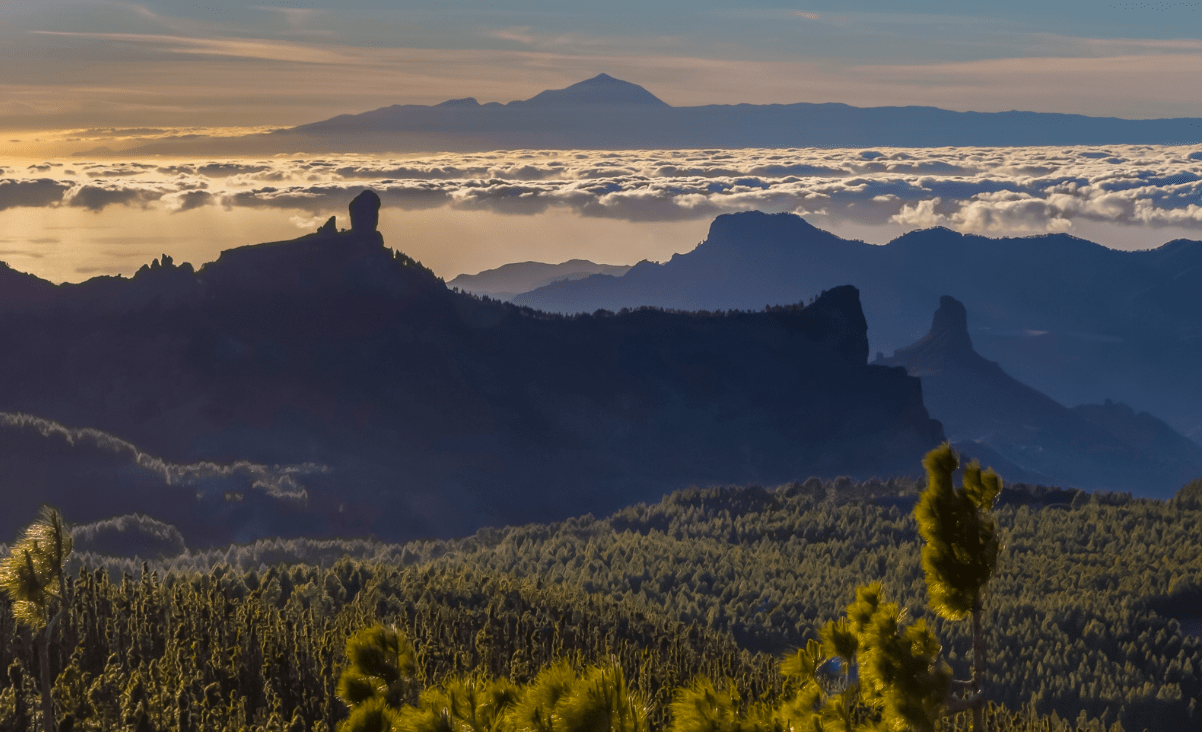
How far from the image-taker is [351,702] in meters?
35.8

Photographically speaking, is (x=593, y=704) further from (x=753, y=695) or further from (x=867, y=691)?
(x=753, y=695)

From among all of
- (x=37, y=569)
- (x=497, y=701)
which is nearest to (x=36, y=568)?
(x=37, y=569)

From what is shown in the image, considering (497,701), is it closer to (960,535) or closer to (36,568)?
(960,535)

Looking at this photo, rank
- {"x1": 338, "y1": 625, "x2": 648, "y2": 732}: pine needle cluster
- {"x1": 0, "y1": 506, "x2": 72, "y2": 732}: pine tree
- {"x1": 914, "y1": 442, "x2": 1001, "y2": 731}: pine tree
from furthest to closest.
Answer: {"x1": 0, "y1": 506, "x2": 72, "y2": 732}: pine tree
{"x1": 914, "y1": 442, "x2": 1001, "y2": 731}: pine tree
{"x1": 338, "y1": 625, "x2": 648, "y2": 732}: pine needle cluster

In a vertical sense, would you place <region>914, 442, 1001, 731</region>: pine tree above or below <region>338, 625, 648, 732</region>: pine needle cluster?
above

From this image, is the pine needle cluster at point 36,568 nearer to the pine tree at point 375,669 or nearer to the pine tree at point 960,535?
the pine tree at point 375,669

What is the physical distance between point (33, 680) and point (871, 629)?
6521 centimetres

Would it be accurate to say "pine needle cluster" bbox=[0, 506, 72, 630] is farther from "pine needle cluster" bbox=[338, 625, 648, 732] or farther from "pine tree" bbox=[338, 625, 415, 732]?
"pine needle cluster" bbox=[338, 625, 648, 732]

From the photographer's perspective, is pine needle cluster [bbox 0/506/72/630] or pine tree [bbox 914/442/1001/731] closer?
pine tree [bbox 914/442/1001/731]

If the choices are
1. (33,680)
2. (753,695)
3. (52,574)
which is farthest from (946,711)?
(753,695)

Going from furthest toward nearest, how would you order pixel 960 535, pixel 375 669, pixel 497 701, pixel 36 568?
pixel 36 568, pixel 375 669, pixel 960 535, pixel 497 701

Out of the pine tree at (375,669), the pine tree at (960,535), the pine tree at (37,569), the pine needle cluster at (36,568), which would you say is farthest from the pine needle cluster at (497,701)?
the pine needle cluster at (36,568)

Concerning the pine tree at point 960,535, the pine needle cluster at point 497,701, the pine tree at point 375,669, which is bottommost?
the pine tree at point 375,669

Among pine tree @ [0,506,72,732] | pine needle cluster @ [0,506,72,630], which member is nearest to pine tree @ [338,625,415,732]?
pine tree @ [0,506,72,732]
